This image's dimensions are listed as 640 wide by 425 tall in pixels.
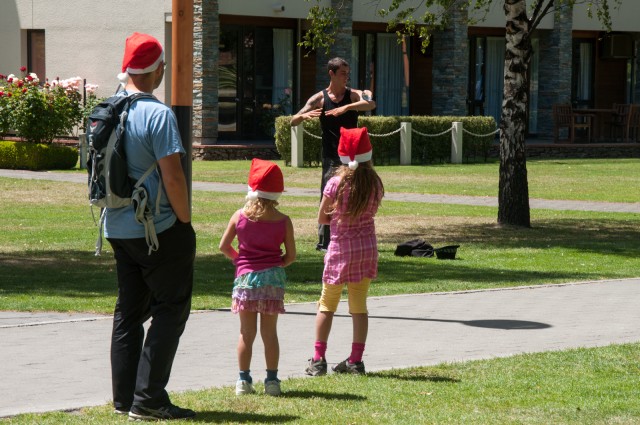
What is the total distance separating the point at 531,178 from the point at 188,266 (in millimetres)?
20670

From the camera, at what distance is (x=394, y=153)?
98.3ft

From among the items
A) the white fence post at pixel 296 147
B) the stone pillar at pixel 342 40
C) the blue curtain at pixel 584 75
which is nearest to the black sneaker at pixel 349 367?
the white fence post at pixel 296 147

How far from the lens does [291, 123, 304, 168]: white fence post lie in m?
27.7

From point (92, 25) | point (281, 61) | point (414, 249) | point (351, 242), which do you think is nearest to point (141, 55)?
point (351, 242)

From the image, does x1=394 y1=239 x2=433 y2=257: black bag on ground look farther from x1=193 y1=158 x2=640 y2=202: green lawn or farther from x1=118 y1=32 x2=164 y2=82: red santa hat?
x1=193 y1=158 x2=640 y2=202: green lawn

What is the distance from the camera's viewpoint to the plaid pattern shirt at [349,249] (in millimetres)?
7312

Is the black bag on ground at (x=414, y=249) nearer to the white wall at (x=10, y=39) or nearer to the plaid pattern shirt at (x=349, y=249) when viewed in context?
the plaid pattern shirt at (x=349, y=249)

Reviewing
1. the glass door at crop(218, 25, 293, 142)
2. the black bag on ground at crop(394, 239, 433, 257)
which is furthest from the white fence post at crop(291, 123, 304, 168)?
the black bag on ground at crop(394, 239, 433, 257)

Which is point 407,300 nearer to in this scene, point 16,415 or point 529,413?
point 529,413

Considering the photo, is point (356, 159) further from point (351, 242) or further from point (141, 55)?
point (141, 55)

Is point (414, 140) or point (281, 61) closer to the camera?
point (414, 140)

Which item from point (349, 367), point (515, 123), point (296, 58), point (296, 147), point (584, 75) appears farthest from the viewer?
point (584, 75)

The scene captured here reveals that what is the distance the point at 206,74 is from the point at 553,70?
1178 centimetres

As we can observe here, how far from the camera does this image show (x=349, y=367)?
23.8 feet
